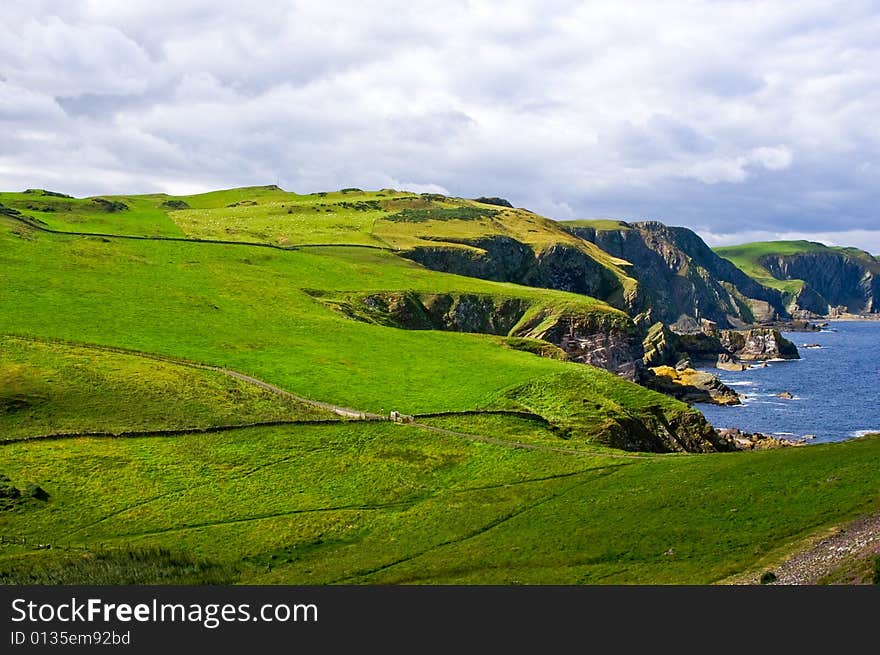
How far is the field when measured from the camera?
46812 millimetres

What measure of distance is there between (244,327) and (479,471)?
57391 mm

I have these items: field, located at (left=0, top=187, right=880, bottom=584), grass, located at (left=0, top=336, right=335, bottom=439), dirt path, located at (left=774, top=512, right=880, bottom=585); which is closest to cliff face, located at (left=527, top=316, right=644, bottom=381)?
field, located at (left=0, top=187, right=880, bottom=584)

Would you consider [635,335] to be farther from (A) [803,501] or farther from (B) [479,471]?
(A) [803,501]

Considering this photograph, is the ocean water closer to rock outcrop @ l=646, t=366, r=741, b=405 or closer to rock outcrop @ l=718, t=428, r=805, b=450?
rock outcrop @ l=646, t=366, r=741, b=405

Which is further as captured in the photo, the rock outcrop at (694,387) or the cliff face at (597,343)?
the rock outcrop at (694,387)

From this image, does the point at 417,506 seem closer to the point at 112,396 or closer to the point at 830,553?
the point at 830,553

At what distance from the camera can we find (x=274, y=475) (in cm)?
6700

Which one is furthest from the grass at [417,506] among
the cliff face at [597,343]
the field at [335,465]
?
the cliff face at [597,343]

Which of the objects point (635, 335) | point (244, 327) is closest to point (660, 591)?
point (244, 327)

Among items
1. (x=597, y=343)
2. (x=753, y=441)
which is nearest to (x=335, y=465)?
(x=753, y=441)

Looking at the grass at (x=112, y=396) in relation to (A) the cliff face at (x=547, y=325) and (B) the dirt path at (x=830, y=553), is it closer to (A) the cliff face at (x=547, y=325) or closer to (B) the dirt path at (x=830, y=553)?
(B) the dirt path at (x=830, y=553)

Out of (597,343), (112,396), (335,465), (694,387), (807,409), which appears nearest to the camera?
(335,465)

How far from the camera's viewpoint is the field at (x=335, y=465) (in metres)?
46.8

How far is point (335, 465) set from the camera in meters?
69.8
